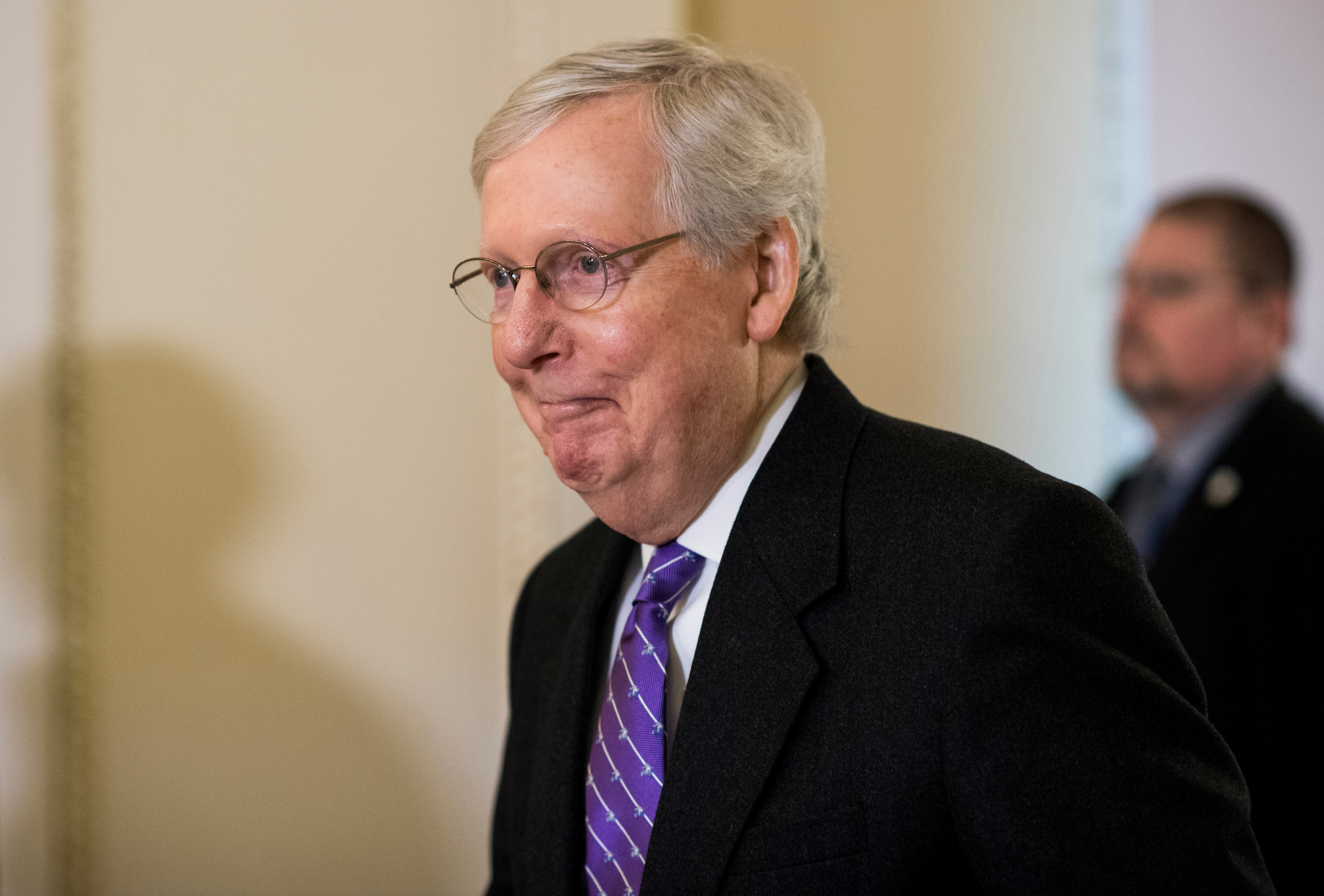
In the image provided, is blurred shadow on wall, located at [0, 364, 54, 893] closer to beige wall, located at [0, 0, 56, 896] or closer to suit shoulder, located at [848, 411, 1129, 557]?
beige wall, located at [0, 0, 56, 896]

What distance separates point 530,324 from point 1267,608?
184 centimetres

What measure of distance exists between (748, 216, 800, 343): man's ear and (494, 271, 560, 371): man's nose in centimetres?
24

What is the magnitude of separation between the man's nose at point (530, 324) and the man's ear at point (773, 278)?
9.6 inches

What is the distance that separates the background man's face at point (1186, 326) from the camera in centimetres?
289

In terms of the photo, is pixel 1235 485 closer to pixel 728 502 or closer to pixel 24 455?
pixel 728 502

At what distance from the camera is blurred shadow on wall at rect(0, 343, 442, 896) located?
1907 millimetres

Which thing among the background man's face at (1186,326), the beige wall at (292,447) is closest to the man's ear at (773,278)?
the beige wall at (292,447)

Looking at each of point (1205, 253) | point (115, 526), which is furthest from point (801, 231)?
point (1205, 253)

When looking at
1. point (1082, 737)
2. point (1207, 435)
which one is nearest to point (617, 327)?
point (1082, 737)

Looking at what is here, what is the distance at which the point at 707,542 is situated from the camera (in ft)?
4.31

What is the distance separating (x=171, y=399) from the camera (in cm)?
193

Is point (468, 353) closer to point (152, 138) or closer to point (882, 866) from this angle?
point (152, 138)

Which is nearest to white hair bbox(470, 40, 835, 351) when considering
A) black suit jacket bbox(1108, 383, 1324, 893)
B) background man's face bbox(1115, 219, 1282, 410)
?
black suit jacket bbox(1108, 383, 1324, 893)

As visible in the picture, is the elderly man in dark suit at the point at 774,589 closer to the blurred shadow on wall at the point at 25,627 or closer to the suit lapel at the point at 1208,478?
the blurred shadow on wall at the point at 25,627
